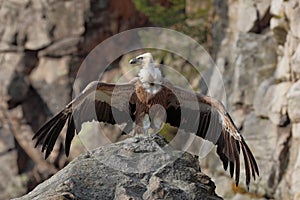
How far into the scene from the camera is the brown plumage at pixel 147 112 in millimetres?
9125

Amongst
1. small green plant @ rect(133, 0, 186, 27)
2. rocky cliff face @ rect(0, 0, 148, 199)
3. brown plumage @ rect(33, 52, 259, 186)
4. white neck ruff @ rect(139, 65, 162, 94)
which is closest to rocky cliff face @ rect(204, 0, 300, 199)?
small green plant @ rect(133, 0, 186, 27)

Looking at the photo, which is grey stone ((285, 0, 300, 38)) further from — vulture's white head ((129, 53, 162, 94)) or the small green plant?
the small green plant

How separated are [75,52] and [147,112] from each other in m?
15.3

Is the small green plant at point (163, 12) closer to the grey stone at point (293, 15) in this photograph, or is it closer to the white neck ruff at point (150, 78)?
the grey stone at point (293, 15)

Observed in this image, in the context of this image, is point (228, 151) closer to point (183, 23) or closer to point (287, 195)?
point (287, 195)

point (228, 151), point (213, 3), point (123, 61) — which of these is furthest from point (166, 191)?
point (123, 61)

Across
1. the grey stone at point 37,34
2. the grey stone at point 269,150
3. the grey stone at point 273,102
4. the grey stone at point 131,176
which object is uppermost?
the grey stone at point 131,176

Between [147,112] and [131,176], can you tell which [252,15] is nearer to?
[147,112]

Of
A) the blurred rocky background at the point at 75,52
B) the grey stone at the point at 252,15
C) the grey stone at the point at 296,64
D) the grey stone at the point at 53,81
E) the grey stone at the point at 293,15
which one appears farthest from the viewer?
the grey stone at the point at 53,81

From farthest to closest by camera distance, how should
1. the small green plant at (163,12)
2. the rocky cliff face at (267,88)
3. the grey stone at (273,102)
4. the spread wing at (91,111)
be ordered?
the small green plant at (163,12), the grey stone at (273,102), the rocky cliff face at (267,88), the spread wing at (91,111)

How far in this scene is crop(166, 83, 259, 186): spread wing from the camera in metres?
8.91

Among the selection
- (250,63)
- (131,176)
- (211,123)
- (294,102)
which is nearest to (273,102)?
(294,102)

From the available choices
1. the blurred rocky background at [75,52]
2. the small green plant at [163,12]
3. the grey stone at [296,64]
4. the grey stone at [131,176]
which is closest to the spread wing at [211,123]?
the grey stone at [131,176]

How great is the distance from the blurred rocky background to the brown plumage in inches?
295
